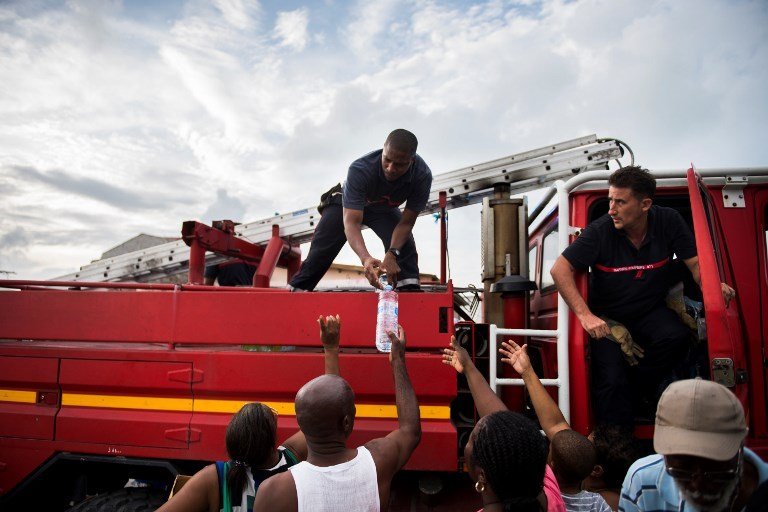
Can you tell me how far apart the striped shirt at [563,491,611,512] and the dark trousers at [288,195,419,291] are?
74.6 inches

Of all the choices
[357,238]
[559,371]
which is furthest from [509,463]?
[357,238]

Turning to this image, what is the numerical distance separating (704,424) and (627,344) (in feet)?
4.58

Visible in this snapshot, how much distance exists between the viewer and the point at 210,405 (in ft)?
9.41

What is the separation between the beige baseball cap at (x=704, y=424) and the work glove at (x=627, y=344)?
1301 mm

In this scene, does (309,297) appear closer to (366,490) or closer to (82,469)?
(366,490)

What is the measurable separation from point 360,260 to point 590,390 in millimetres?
1543

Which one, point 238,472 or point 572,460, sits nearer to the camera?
point 572,460

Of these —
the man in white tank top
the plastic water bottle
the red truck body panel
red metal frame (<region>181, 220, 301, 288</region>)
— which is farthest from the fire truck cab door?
Answer: red metal frame (<region>181, 220, 301, 288</region>)

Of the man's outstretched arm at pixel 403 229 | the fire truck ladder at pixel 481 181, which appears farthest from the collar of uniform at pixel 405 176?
the fire truck ladder at pixel 481 181

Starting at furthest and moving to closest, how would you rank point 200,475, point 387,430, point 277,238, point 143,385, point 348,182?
point 277,238 → point 348,182 → point 143,385 → point 387,430 → point 200,475

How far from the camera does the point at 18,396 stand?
10.0 ft

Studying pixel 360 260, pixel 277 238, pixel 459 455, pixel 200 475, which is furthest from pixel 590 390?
pixel 277 238

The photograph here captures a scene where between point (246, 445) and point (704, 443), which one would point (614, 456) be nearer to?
point (704, 443)

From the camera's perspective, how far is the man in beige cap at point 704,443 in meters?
1.48
